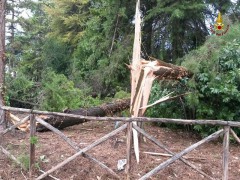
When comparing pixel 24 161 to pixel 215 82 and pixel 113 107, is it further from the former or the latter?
pixel 215 82

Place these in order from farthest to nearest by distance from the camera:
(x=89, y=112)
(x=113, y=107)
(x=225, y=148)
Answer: (x=113, y=107) → (x=89, y=112) → (x=225, y=148)

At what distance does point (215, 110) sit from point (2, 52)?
458 cm

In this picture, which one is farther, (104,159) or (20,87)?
(20,87)

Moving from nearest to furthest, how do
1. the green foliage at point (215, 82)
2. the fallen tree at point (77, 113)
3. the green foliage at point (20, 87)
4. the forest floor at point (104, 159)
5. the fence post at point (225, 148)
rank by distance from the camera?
the fence post at point (225, 148)
the forest floor at point (104, 159)
the green foliage at point (215, 82)
the fallen tree at point (77, 113)
the green foliage at point (20, 87)

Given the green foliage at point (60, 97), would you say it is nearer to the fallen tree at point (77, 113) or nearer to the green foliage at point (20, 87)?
the fallen tree at point (77, 113)

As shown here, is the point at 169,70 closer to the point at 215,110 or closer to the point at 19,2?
the point at 215,110

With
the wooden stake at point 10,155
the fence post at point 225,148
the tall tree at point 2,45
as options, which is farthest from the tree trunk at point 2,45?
the fence post at point 225,148

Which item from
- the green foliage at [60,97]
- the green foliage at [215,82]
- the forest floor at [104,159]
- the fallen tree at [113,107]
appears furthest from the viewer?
the green foliage at [60,97]

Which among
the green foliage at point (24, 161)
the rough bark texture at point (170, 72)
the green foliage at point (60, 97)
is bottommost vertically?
the green foliage at point (24, 161)

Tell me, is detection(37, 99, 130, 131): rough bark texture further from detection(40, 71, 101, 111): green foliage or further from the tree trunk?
the tree trunk

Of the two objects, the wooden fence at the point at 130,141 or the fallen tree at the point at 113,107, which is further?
the fallen tree at the point at 113,107

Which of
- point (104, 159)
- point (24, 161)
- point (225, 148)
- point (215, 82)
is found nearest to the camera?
point (225, 148)

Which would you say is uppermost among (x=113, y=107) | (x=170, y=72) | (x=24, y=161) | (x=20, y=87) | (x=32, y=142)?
(x=170, y=72)

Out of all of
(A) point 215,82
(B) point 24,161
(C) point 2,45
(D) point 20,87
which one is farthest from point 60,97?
(A) point 215,82
